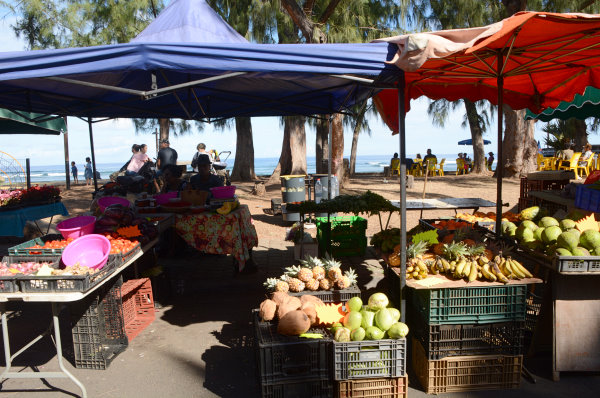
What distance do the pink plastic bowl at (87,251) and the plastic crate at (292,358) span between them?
5.41ft

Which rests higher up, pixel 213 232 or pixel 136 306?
pixel 213 232

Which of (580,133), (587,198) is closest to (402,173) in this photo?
(587,198)

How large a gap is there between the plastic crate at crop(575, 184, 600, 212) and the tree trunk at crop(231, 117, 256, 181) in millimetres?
16535

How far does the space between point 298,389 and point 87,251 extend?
2231 millimetres

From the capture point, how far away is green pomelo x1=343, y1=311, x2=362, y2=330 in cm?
313

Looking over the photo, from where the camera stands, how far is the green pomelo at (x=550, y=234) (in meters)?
3.55

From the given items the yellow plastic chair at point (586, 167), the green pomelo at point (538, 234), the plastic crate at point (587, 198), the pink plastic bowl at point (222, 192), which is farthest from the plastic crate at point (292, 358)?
the yellow plastic chair at point (586, 167)

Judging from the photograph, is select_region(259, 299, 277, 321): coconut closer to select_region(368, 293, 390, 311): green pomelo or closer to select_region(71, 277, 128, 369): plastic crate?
select_region(368, 293, 390, 311): green pomelo

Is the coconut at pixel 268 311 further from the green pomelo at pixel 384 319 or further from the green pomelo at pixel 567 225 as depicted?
the green pomelo at pixel 567 225

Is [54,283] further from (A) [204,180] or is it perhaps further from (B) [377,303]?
(A) [204,180]

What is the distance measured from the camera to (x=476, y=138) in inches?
901

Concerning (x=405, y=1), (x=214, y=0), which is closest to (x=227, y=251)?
(x=405, y=1)

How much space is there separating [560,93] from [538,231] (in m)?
2.92

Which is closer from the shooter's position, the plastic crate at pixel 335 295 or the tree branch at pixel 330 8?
the plastic crate at pixel 335 295
